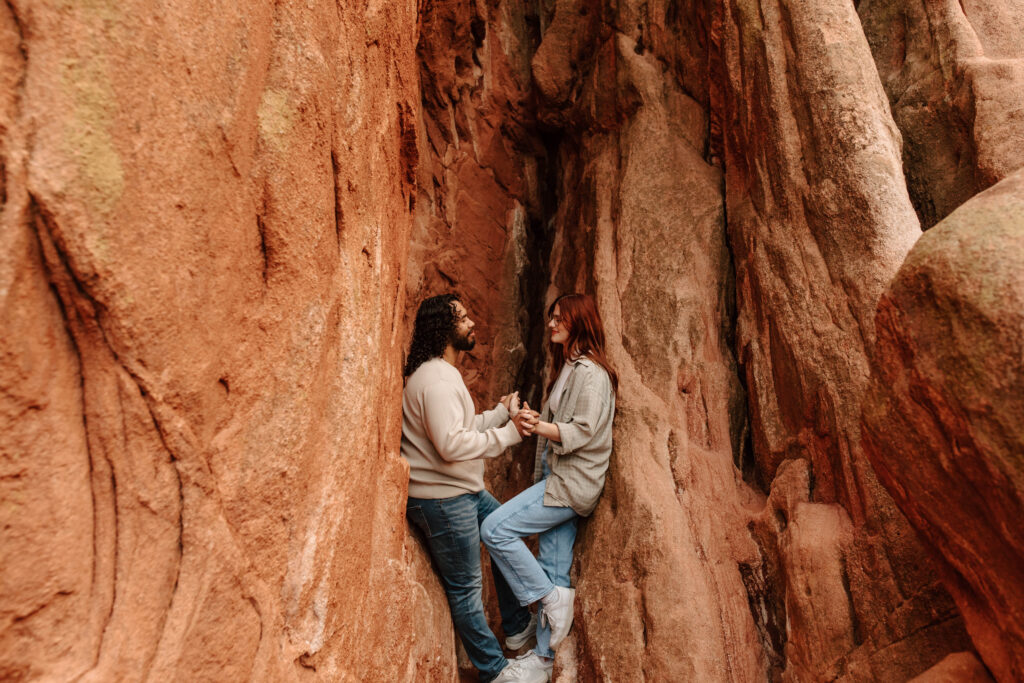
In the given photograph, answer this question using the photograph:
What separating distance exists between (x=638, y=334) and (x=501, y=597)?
6.52 feet

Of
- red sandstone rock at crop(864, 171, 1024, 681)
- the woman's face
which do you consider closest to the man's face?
the woman's face

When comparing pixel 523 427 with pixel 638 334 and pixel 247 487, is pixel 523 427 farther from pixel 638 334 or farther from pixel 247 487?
pixel 247 487

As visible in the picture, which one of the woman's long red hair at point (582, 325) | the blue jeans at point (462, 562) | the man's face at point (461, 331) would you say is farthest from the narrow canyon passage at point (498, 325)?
the woman's long red hair at point (582, 325)

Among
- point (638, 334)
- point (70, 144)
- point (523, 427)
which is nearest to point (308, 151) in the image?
point (70, 144)

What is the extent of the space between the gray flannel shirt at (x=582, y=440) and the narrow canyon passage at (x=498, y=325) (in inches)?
6.9

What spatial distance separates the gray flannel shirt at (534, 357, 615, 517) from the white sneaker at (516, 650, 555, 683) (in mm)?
869

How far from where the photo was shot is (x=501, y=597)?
14.0 feet

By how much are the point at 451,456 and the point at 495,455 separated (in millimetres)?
348

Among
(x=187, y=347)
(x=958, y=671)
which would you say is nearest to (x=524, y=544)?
(x=958, y=671)

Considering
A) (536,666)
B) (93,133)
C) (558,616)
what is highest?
(93,133)

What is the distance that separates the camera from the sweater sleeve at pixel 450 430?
3617 millimetres

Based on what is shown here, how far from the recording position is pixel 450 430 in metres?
3.62

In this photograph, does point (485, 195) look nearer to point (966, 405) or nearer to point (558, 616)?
point (558, 616)

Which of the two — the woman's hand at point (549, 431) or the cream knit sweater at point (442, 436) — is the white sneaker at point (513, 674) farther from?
the woman's hand at point (549, 431)
